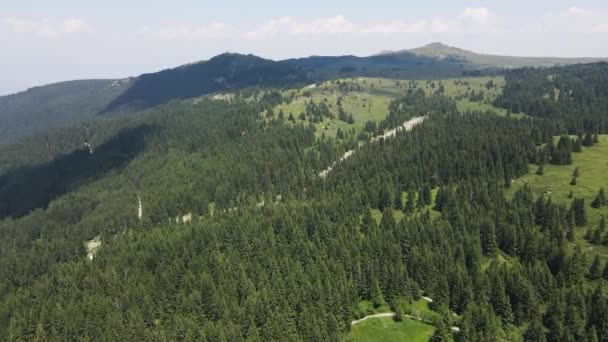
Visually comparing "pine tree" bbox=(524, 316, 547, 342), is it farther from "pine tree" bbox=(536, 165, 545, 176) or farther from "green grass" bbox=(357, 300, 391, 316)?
"pine tree" bbox=(536, 165, 545, 176)

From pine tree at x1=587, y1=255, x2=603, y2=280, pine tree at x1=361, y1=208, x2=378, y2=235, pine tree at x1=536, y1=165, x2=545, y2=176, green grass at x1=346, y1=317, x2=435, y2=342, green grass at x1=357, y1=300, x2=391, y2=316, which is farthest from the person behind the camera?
pine tree at x1=536, y1=165, x2=545, y2=176

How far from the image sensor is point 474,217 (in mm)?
151500

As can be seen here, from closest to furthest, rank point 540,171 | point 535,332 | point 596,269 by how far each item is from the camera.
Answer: point 535,332, point 596,269, point 540,171

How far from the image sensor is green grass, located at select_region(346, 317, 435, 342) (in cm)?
10250

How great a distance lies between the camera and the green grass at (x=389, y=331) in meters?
102

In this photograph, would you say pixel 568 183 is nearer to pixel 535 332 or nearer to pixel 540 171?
pixel 540 171

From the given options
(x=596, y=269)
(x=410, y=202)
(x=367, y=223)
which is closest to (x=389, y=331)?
(x=367, y=223)

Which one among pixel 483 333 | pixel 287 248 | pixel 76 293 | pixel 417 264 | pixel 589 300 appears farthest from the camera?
pixel 287 248

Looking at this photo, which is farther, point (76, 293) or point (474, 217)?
point (474, 217)

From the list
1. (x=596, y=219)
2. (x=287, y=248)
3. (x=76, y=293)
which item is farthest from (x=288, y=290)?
(x=596, y=219)

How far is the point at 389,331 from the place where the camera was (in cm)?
10394

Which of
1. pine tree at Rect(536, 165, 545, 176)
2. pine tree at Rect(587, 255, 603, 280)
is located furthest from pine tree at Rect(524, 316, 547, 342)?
pine tree at Rect(536, 165, 545, 176)

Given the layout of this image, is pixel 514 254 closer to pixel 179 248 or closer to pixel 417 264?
pixel 417 264

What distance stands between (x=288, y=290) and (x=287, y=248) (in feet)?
96.3
